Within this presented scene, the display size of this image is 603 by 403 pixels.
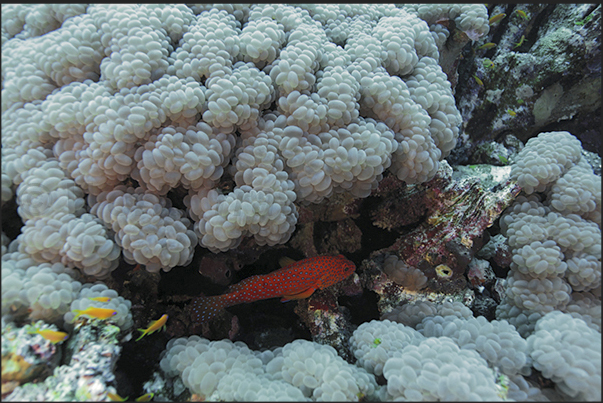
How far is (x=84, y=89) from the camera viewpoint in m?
2.31

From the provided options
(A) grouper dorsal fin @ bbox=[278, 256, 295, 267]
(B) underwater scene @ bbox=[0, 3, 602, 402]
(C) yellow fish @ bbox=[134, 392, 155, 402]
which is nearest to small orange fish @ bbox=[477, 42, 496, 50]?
(B) underwater scene @ bbox=[0, 3, 602, 402]

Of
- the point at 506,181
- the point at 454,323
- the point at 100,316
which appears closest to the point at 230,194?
the point at 100,316

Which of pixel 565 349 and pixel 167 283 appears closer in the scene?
pixel 565 349

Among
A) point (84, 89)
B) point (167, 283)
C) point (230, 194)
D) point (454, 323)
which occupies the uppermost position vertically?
point (84, 89)

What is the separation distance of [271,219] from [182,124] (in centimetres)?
94

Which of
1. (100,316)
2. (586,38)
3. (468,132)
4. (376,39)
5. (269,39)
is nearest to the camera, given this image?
(100,316)

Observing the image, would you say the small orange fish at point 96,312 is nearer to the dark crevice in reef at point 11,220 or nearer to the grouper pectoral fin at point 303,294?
the dark crevice in reef at point 11,220

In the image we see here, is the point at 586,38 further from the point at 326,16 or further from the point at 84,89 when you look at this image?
the point at 84,89

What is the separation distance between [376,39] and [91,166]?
244 centimetres

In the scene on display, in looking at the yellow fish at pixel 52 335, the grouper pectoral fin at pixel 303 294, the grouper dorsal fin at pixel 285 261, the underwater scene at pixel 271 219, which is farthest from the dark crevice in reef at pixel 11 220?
the grouper pectoral fin at pixel 303 294

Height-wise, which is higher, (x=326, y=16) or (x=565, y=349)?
(x=326, y=16)

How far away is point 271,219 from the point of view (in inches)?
95.3

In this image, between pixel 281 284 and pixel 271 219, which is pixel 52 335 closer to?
pixel 271 219

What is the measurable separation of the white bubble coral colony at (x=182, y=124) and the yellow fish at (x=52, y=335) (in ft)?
1.41
